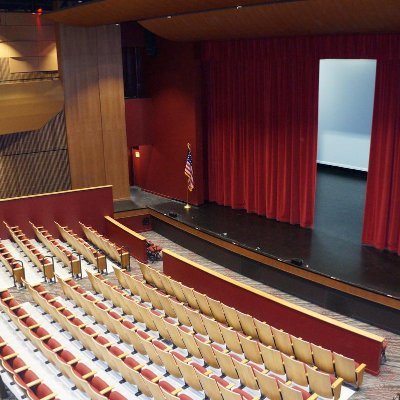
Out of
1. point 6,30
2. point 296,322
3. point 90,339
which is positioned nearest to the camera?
point 90,339

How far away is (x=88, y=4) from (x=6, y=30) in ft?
5.25

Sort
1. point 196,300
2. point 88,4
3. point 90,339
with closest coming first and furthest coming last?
1. point 90,339
2. point 196,300
3. point 88,4

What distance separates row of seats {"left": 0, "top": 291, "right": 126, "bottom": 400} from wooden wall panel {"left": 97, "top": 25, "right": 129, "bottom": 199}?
3.04m

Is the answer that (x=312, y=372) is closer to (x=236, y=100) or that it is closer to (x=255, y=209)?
(x=255, y=209)

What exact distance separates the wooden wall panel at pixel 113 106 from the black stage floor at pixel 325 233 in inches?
17.0

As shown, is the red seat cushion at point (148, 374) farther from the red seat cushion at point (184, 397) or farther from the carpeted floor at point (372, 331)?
the carpeted floor at point (372, 331)

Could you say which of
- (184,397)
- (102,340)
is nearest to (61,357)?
(102,340)

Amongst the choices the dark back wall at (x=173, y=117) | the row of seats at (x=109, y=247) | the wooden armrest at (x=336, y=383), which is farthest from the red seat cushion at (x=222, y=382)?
the dark back wall at (x=173, y=117)

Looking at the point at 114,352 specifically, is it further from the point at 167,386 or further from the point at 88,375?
the point at 167,386

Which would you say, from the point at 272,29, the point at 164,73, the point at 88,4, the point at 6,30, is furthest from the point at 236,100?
the point at 6,30

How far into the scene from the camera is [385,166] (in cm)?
473

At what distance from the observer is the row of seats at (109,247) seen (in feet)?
16.6

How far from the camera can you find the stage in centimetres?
405

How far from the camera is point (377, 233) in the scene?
4.84 m
